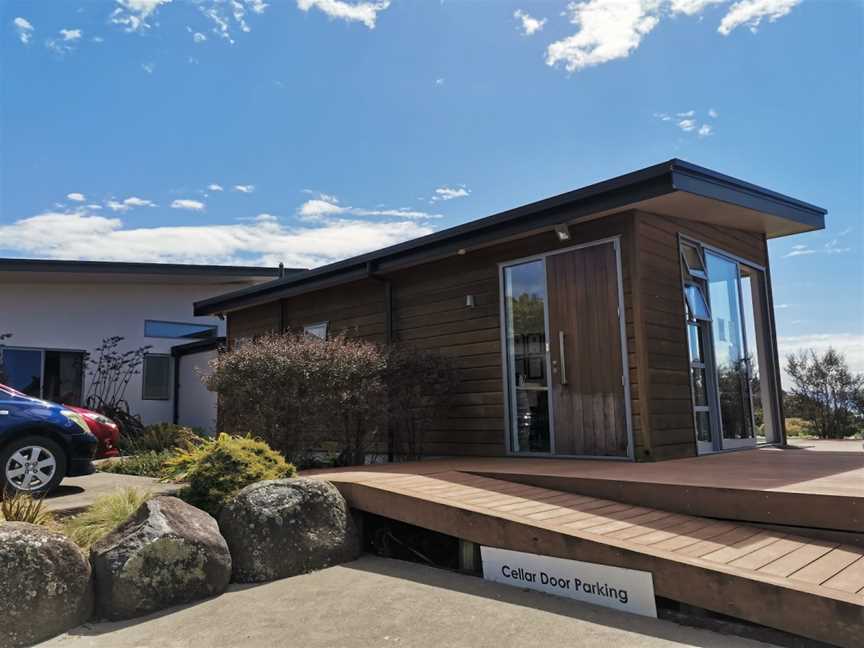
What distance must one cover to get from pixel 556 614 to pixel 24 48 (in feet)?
30.1

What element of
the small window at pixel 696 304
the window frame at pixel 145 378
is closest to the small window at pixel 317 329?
the small window at pixel 696 304

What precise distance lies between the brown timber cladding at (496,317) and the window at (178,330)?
250 inches

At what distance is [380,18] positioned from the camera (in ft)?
26.4

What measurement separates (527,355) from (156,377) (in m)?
11.1

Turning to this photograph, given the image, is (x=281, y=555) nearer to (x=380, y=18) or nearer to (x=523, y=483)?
(x=523, y=483)

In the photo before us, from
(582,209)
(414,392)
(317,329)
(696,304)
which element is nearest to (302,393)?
(414,392)

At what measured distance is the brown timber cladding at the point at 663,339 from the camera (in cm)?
594

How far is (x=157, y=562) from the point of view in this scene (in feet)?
11.8

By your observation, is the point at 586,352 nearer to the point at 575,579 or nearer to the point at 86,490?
the point at 575,579

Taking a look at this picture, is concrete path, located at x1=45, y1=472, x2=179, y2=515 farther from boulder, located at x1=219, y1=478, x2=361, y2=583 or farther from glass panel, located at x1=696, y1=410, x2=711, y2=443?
glass panel, located at x1=696, y1=410, x2=711, y2=443

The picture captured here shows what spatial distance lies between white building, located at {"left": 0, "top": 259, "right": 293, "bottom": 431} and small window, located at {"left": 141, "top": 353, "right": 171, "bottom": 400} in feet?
0.08

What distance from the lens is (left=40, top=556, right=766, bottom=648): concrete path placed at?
2879 mm

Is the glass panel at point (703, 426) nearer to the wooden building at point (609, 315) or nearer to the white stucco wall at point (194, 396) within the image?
the wooden building at point (609, 315)

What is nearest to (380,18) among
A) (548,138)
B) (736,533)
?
(548,138)
